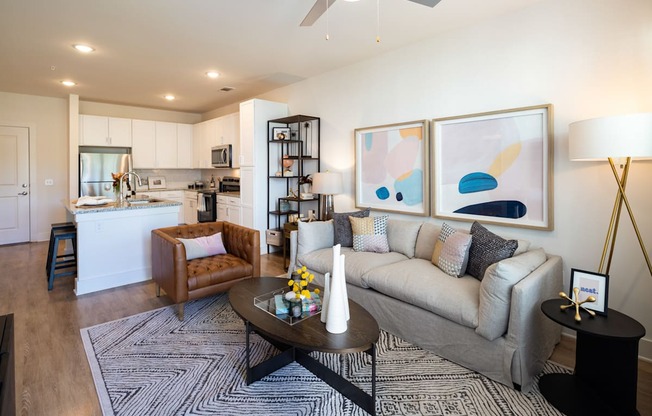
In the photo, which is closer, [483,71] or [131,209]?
[483,71]

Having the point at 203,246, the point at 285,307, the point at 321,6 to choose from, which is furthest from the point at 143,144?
the point at 285,307

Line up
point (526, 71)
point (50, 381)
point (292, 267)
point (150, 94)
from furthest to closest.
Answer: point (150, 94) < point (292, 267) < point (526, 71) < point (50, 381)

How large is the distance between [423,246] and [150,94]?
17.1ft

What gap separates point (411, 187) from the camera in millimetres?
3652

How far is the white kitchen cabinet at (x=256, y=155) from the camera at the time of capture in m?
5.07

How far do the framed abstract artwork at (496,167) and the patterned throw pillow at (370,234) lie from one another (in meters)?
0.56

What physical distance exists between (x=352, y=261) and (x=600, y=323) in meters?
1.79

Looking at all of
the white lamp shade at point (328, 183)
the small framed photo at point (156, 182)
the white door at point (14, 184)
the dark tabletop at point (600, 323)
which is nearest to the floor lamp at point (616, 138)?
the dark tabletop at point (600, 323)

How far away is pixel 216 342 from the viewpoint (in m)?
2.59

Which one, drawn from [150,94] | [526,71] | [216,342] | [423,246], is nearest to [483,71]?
[526,71]

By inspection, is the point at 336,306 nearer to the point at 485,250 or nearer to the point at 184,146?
the point at 485,250

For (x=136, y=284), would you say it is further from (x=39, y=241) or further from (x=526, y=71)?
(x=526, y=71)

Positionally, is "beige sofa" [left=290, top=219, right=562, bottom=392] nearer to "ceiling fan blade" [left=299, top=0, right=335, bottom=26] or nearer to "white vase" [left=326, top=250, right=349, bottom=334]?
"white vase" [left=326, top=250, right=349, bottom=334]

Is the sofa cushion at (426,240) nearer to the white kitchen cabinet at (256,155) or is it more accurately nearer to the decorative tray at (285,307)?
the decorative tray at (285,307)
